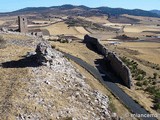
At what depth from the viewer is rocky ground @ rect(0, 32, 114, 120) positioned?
28578 millimetres

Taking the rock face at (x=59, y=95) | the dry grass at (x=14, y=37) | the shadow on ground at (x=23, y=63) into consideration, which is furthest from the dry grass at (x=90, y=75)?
the dry grass at (x=14, y=37)

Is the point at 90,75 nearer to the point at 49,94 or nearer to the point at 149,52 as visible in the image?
the point at 49,94

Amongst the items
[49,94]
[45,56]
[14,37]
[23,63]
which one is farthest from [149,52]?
[49,94]

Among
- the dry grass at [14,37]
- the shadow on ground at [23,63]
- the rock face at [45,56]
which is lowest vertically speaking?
the shadow on ground at [23,63]

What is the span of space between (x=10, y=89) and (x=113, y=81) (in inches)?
636

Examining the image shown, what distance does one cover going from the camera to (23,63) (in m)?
38.6

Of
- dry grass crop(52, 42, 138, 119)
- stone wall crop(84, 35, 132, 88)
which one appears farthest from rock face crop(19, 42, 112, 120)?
stone wall crop(84, 35, 132, 88)

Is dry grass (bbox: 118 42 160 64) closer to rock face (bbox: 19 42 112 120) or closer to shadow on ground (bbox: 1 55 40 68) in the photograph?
shadow on ground (bbox: 1 55 40 68)

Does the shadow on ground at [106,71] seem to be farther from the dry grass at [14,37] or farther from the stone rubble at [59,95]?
the dry grass at [14,37]

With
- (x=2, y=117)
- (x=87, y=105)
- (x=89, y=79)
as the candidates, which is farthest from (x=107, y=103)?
(x=2, y=117)

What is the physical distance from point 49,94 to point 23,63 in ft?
27.2

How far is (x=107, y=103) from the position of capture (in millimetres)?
34250

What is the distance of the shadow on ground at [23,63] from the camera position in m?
37.5

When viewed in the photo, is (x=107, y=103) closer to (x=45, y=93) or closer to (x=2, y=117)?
(x=45, y=93)
